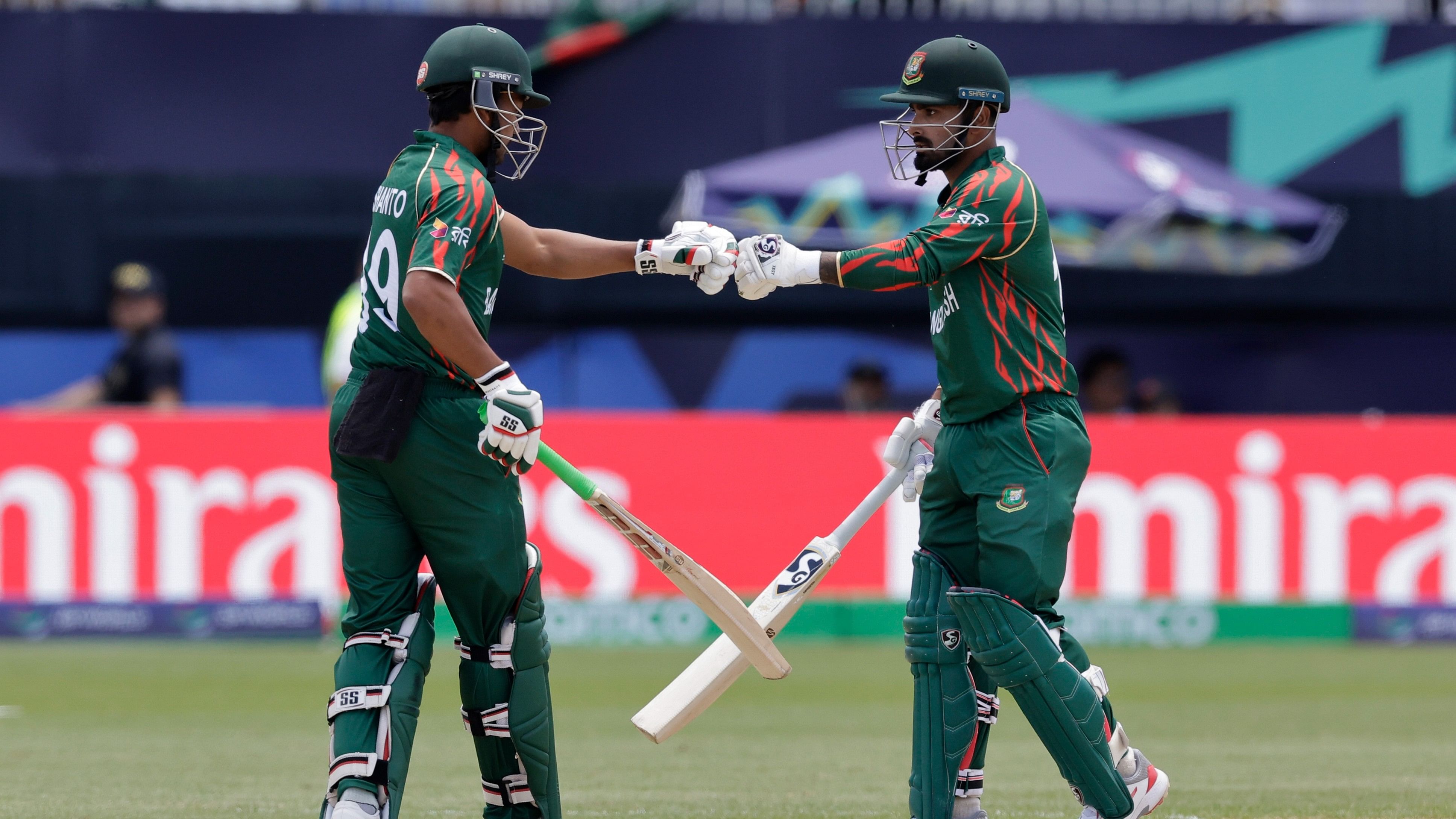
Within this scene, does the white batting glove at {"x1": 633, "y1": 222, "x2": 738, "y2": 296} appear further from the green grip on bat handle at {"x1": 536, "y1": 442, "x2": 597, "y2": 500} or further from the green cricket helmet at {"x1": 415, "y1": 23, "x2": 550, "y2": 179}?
the green grip on bat handle at {"x1": 536, "y1": 442, "x2": 597, "y2": 500}

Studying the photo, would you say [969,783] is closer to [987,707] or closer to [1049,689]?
[987,707]

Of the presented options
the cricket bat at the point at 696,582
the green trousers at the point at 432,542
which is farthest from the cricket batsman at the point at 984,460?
the green trousers at the point at 432,542

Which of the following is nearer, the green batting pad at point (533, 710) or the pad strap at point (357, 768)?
the pad strap at point (357, 768)

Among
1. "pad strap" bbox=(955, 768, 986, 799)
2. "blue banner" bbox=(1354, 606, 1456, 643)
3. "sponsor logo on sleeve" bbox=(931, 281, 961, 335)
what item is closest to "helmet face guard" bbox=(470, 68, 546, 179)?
"sponsor logo on sleeve" bbox=(931, 281, 961, 335)

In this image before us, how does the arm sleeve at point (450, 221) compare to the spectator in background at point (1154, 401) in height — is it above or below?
above

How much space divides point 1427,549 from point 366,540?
8599 millimetres

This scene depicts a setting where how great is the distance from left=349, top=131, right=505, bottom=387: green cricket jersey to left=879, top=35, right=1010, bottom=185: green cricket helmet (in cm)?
123

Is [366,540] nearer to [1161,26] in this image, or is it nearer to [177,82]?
[177,82]

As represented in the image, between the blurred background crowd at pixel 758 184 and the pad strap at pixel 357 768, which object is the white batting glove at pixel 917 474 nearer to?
the pad strap at pixel 357 768

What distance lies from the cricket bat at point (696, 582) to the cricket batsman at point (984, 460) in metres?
0.44

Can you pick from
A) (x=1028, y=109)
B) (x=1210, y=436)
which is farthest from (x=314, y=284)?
(x=1210, y=436)

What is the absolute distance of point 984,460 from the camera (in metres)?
5.30

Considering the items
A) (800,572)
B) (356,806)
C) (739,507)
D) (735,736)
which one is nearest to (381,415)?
(356,806)

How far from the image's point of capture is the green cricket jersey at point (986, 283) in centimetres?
522
